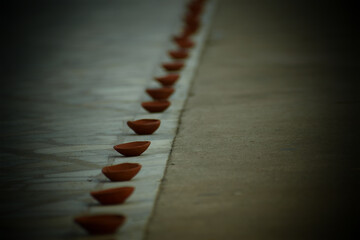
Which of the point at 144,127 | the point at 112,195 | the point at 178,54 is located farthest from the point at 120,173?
the point at 178,54

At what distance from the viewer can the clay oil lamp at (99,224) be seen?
3.05 m

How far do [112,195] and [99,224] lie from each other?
0.43 meters

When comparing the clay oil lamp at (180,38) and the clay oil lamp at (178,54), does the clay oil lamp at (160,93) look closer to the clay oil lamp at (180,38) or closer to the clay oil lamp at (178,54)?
the clay oil lamp at (178,54)

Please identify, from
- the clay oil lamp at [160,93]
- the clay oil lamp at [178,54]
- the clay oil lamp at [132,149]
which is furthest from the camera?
the clay oil lamp at [178,54]

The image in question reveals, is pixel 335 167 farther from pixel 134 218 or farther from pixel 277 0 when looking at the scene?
pixel 277 0

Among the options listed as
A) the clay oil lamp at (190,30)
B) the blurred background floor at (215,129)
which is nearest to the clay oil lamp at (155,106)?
the blurred background floor at (215,129)

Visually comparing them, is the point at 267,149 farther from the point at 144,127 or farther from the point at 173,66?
the point at 173,66

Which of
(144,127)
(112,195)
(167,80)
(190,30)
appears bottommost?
(190,30)

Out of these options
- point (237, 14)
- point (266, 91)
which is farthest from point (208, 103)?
point (237, 14)

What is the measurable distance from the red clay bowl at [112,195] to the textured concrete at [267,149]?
0.66ft

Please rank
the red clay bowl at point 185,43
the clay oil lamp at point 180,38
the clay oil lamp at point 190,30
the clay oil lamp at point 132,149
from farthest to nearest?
the clay oil lamp at point 190,30 < the clay oil lamp at point 180,38 < the red clay bowl at point 185,43 < the clay oil lamp at point 132,149

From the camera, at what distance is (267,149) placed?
14.3ft

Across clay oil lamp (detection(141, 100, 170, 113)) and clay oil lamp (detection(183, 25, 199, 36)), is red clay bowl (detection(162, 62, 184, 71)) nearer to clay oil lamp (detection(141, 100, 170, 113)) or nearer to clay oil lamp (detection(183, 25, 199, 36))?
clay oil lamp (detection(141, 100, 170, 113))

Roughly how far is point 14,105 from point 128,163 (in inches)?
114
